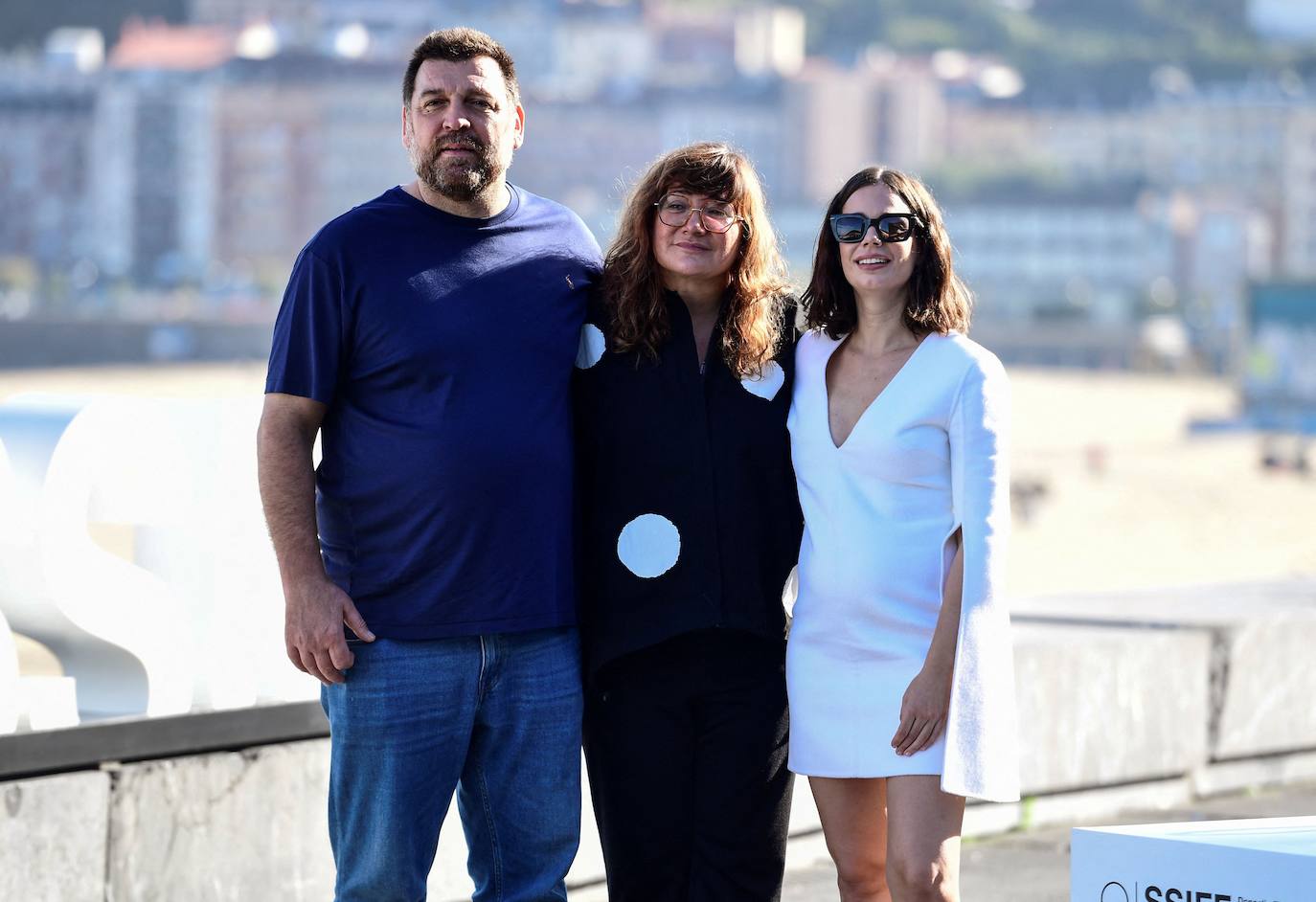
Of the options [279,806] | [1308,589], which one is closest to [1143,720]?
[1308,589]

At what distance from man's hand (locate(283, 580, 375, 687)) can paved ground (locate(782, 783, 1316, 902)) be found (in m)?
1.56

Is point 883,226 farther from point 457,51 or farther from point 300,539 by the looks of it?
point 300,539

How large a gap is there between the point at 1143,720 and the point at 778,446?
2350mm

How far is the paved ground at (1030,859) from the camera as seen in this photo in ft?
13.4

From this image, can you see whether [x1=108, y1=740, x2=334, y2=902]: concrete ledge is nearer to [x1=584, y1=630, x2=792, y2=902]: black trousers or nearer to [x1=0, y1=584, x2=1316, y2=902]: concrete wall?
[x1=0, y1=584, x2=1316, y2=902]: concrete wall

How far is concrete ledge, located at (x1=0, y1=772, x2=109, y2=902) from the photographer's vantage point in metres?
3.30

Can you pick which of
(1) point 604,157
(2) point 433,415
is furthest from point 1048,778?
(1) point 604,157

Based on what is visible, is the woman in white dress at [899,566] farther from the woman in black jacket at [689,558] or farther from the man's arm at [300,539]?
Answer: the man's arm at [300,539]

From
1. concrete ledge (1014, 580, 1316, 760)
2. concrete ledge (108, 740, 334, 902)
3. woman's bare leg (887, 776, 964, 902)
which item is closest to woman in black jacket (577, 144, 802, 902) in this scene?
woman's bare leg (887, 776, 964, 902)

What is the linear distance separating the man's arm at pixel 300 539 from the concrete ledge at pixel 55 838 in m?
0.80

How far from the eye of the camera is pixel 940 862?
2.72m

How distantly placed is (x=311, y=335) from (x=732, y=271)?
0.66 meters

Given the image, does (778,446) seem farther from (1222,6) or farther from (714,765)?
(1222,6)


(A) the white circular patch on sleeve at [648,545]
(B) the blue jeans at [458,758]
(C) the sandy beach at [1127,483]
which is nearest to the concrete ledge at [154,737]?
(B) the blue jeans at [458,758]
